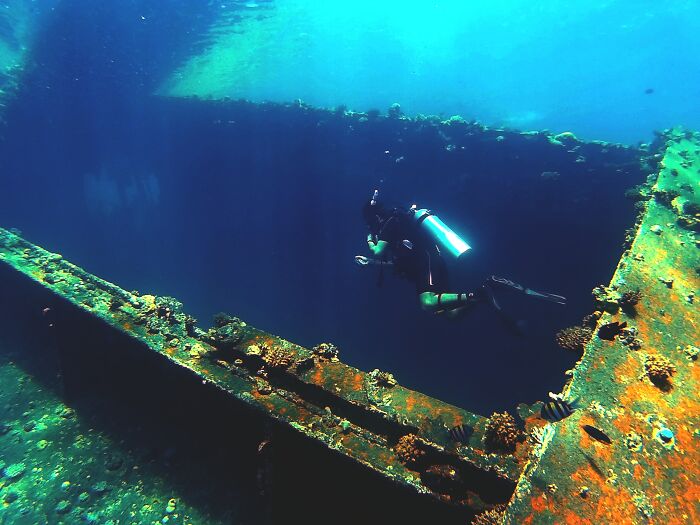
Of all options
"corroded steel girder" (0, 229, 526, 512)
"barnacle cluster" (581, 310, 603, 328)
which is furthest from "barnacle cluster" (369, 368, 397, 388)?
"barnacle cluster" (581, 310, 603, 328)

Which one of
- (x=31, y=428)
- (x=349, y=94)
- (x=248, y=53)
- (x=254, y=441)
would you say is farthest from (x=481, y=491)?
(x=349, y=94)

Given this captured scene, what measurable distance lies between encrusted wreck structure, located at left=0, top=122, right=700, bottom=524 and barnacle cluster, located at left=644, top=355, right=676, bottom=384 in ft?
0.05

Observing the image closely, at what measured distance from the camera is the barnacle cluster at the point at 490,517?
254cm

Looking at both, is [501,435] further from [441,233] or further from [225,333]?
[441,233]

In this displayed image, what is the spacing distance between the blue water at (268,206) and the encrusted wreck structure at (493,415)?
11.2 feet

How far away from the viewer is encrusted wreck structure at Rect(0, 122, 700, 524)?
2.38 m

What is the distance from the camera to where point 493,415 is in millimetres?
3328

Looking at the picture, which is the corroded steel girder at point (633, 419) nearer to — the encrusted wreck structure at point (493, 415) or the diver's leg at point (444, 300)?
the encrusted wreck structure at point (493, 415)

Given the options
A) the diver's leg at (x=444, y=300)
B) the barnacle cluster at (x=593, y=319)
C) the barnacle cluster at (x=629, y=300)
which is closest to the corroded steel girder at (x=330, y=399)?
the barnacle cluster at (x=593, y=319)

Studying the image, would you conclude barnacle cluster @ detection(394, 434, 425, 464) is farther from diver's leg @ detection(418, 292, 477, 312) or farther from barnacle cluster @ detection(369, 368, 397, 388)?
diver's leg @ detection(418, 292, 477, 312)

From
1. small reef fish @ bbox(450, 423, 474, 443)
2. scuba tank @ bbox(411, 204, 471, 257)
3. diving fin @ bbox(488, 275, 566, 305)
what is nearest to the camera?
small reef fish @ bbox(450, 423, 474, 443)

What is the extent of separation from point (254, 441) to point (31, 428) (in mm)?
3603

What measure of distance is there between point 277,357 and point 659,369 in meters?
3.92

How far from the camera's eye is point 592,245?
915 cm
